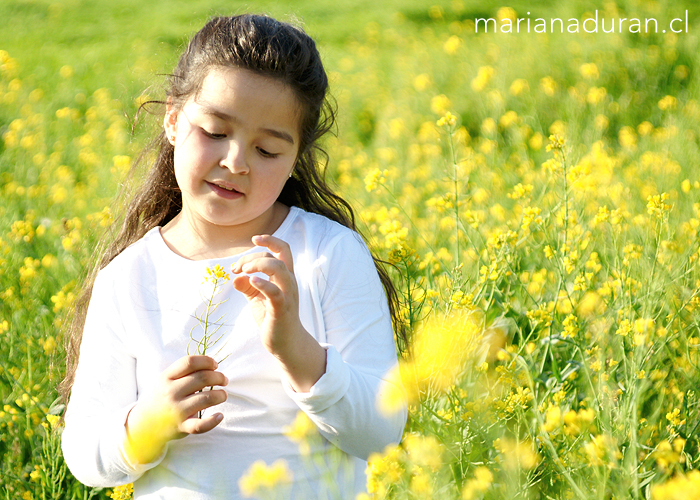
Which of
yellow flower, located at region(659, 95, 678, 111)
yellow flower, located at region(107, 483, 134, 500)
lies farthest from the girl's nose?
yellow flower, located at region(659, 95, 678, 111)

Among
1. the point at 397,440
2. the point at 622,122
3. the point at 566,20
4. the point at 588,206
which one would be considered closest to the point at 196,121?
the point at 397,440

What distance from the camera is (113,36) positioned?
32.1 feet

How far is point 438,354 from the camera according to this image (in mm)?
1573

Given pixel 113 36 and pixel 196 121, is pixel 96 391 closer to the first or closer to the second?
pixel 196 121

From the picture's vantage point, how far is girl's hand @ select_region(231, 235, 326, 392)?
123cm

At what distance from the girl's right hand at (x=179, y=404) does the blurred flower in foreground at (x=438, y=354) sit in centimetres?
34

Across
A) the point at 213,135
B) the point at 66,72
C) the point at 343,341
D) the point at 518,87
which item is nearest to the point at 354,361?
the point at 343,341

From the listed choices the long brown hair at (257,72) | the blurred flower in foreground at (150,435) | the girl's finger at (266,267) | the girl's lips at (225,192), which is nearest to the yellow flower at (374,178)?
the long brown hair at (257,72)

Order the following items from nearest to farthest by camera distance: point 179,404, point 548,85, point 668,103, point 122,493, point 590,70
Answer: point 179,404
point 122,493
point 668,103
point 590,70
point 548,85

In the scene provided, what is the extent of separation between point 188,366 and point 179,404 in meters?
0.07

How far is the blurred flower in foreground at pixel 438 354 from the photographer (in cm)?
147

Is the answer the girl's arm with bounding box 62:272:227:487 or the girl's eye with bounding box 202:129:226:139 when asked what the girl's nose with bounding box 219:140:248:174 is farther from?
the girl's arm with bounding box 62:272:227:487

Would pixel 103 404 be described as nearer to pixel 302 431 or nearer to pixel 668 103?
pixel 302 431

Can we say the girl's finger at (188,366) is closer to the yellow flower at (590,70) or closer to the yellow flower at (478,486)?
the yellow flower at (478,486)
